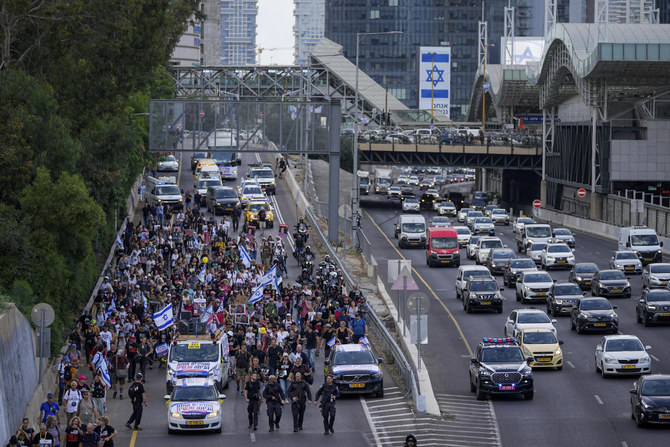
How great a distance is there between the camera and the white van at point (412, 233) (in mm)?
70000

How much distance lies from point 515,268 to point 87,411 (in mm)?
29583

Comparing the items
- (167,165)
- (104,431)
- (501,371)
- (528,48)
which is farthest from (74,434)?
(528,48)

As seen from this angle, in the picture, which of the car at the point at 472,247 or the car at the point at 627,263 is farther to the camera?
the car at the point at 472,247

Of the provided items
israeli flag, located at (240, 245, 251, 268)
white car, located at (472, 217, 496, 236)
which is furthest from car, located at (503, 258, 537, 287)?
white car, located at (472, 217, 496, 236)

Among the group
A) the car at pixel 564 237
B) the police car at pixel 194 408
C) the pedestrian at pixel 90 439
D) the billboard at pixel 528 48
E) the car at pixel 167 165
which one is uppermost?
the billboard at pixel 528 48

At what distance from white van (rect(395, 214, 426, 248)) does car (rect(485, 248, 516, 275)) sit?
1226cm

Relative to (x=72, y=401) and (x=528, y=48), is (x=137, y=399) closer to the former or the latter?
(x=72, y=401)

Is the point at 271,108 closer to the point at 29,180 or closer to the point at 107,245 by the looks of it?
the point at 107,245

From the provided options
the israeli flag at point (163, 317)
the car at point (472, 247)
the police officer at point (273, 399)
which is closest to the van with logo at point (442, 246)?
the car at point (472, 247)

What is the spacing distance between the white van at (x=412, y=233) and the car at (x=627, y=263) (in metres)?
16.1

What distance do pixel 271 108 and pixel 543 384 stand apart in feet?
106

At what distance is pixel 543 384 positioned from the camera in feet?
107

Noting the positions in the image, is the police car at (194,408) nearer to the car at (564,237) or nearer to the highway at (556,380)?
the highway at (556,380)

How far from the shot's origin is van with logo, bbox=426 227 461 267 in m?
60.8
